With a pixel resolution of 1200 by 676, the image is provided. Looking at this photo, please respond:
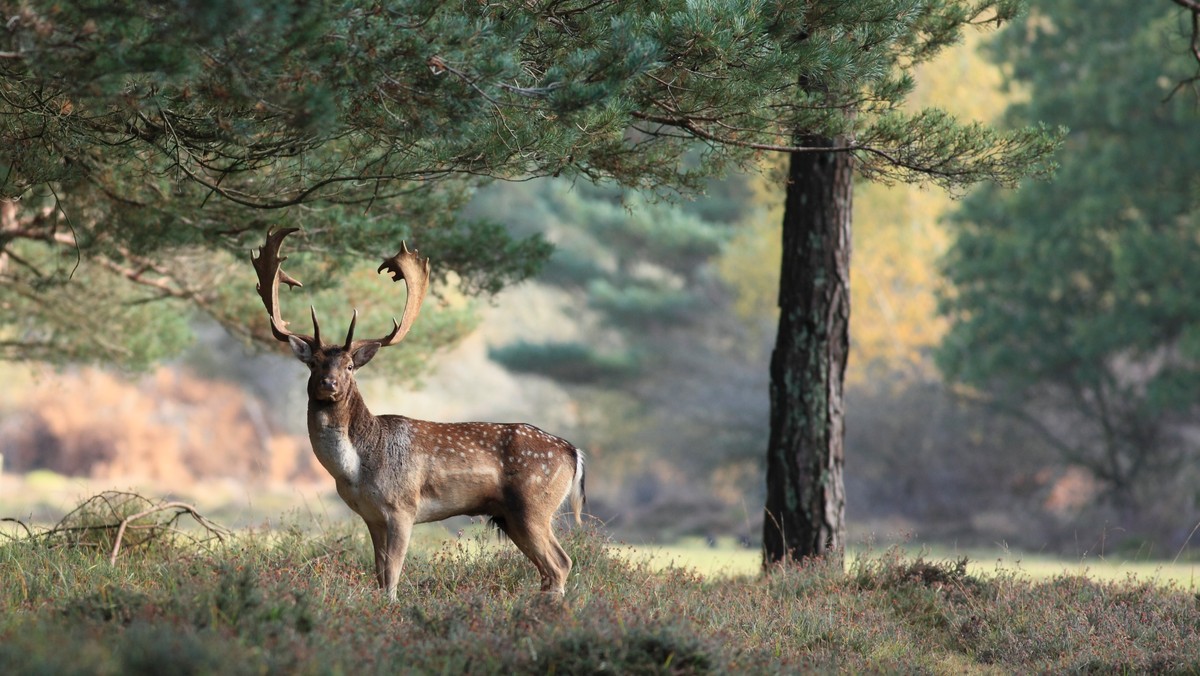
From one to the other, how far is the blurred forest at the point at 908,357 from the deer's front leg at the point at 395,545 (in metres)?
3.77

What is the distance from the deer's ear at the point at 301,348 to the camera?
275 inches

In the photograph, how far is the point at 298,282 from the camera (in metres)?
7.52

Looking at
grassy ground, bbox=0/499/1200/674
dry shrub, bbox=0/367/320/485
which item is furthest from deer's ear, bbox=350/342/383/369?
dry shrub, bbox=0/367/320/485

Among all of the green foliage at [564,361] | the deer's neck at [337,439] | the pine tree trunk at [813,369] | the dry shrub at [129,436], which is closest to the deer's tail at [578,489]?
the deer's neck at [337,439]

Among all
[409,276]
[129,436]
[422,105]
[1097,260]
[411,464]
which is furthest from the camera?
[129,436]

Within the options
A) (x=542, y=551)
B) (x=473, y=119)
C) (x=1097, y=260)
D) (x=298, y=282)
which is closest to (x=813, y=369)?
(x=542, y=551)

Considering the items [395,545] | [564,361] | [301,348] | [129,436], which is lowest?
[395,545]

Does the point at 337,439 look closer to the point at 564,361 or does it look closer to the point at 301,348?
the point at 301,348

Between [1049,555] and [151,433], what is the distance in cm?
2653

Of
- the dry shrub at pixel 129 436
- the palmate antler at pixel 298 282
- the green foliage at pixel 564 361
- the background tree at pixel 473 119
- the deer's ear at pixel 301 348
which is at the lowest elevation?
the deer's ear at pixel 301 348

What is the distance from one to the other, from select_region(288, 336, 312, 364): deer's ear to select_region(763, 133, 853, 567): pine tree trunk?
372 cm

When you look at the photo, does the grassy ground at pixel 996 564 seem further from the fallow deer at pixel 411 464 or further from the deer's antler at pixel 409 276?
the deer's antler at pixel 409 276

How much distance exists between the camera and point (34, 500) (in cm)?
3112

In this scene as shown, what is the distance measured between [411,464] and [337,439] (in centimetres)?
41
